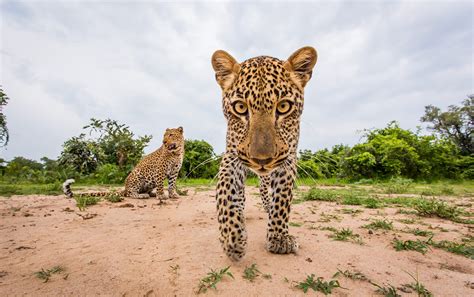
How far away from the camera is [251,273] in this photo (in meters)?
2.69

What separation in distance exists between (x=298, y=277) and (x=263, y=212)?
3.27 meters

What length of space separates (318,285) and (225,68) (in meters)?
2.49

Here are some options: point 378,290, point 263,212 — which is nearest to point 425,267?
point 378,290

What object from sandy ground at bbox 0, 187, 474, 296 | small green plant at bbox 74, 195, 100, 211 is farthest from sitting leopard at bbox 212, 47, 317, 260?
small green plant at bbox 74, 195, 100, 211

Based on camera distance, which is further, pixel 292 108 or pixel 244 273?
pixel 292 108

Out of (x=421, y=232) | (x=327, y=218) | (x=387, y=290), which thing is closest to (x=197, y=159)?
(x=327, y=218)

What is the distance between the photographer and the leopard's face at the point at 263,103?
260 cm

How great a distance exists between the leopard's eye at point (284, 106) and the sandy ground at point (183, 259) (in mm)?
1674

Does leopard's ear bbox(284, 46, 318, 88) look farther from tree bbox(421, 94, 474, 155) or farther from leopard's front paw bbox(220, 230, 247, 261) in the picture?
tree bbox(421, 94, 474, 155)

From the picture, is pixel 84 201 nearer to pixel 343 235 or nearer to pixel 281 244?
pixel 281 244

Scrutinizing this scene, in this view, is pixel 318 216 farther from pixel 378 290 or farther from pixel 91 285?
pixel 91 285

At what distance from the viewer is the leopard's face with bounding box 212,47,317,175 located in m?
2.60

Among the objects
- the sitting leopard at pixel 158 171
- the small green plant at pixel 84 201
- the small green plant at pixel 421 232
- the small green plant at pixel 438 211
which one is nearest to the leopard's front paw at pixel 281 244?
the small green plant at pixel 421 232

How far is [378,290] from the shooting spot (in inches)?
97.4
